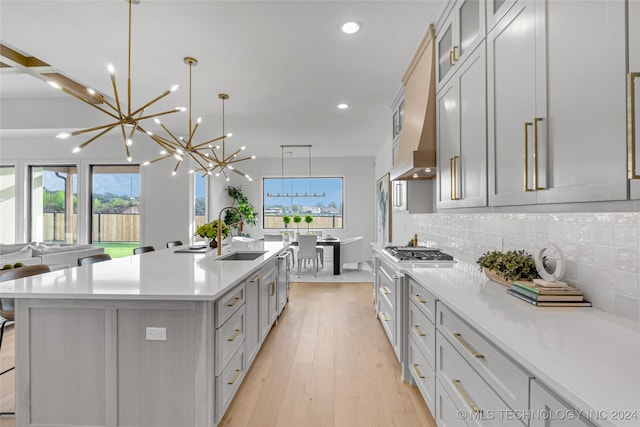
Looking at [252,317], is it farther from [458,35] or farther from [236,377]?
[458,35]

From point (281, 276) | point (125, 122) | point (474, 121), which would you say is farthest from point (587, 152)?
point (281, 276)

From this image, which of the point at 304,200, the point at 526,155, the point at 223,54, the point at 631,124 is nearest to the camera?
the point at 631,124

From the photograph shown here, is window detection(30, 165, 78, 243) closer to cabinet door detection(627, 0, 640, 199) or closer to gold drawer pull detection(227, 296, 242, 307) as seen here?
gold drawer pull detection(227, 296, 242, 307)

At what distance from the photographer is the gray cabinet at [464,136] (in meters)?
1.77

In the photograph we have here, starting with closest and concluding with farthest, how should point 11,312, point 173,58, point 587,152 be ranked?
point 587,152 → point 11,312 → point 173,58

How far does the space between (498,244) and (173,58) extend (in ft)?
10.8

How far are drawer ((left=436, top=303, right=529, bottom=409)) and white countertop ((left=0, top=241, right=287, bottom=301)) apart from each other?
119 cm

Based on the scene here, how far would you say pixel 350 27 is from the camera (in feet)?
8.79

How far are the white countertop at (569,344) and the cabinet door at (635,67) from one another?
44 centimetres

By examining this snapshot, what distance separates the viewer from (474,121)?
1868 mm

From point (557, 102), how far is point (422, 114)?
5.21 feet

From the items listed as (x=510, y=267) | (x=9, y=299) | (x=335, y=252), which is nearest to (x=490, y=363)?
(x=510, y=267)

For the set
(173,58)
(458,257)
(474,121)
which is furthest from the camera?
(173,58)

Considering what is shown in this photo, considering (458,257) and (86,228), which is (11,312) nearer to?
(458,257)
